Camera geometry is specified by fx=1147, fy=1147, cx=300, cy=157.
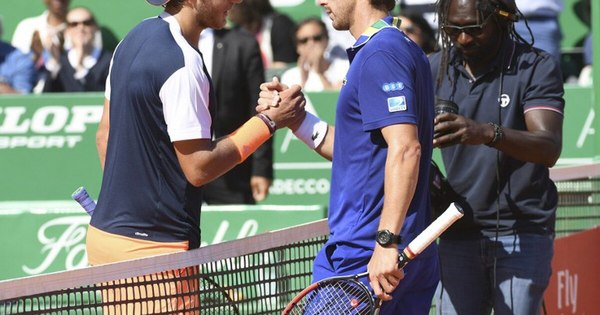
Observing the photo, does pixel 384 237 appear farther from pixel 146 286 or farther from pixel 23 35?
pixel 23 35

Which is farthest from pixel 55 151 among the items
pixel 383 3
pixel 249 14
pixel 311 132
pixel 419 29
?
pixel 383 3

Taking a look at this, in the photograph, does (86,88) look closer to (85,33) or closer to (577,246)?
(85,33)

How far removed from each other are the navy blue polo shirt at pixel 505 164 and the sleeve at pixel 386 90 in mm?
1131

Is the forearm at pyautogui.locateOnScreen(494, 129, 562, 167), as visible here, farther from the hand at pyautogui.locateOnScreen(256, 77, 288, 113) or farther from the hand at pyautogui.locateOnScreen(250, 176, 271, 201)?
the hand at pyautogui.locateOnScreen(250, 176, 271, 201)

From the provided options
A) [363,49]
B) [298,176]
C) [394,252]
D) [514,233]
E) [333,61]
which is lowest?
[298,176]

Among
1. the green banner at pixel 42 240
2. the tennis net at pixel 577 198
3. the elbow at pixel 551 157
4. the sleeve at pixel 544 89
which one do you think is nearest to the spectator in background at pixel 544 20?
the green banner at pixel 42 240

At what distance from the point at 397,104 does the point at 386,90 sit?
0.06 meters

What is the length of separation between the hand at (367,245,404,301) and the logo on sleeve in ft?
1.57

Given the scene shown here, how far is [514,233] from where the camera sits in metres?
5.09

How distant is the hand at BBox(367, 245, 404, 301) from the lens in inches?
154

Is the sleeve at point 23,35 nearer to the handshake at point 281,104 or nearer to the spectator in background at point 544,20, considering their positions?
the spectator in background at point 544,20

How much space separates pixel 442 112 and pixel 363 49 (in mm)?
709

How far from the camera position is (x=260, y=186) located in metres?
10.1

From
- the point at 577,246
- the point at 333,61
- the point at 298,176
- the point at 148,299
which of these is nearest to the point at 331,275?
the point at 148,299
